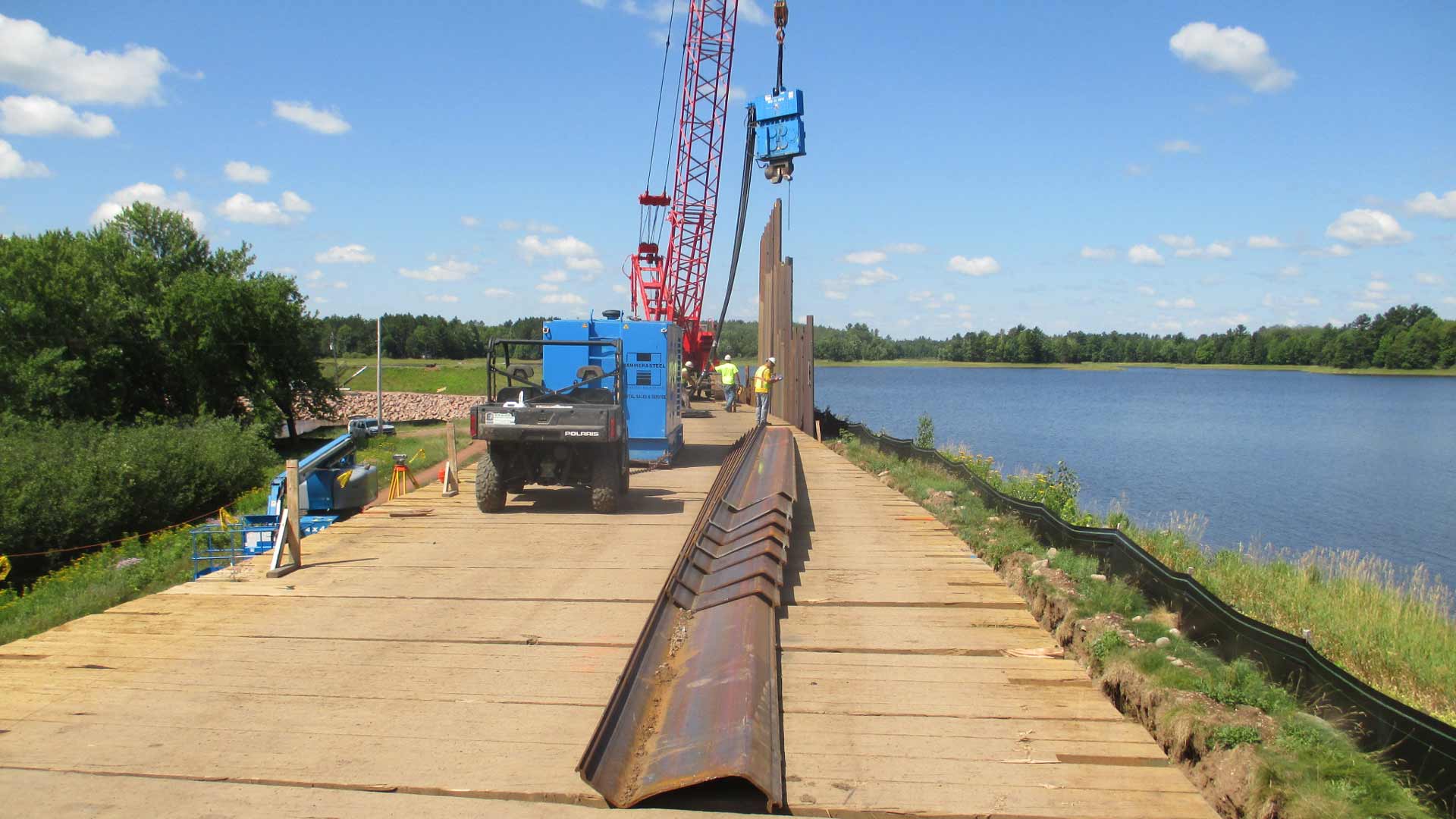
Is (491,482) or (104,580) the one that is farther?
(104,580)

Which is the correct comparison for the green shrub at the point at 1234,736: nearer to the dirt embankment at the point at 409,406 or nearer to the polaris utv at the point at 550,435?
the polaris utv at the point at 550,435

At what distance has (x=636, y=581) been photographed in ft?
26.0

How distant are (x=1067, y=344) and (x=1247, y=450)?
108m

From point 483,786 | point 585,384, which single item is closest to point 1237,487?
point 585,384

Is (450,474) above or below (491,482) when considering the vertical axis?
below

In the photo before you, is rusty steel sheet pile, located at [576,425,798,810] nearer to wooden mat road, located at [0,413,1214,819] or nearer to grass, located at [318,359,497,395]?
wooden mat road, located at [0,413,1214,819]

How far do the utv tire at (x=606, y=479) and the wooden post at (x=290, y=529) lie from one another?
3.48m

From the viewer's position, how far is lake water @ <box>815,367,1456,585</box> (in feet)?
61.4

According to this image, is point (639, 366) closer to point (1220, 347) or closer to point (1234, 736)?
point (1234, 736)

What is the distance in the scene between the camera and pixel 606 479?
436 inches

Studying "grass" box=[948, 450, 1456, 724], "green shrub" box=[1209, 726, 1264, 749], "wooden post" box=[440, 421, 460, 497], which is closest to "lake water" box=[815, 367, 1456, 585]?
"grass" box=[948, 450, 1456, 724]

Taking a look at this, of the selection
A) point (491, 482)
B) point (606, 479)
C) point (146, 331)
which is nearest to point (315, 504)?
point (491, 482)

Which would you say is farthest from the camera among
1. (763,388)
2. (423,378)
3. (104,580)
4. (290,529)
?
(423,378)

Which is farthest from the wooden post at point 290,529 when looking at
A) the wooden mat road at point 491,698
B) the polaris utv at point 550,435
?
the polaris utv at point 550,435
